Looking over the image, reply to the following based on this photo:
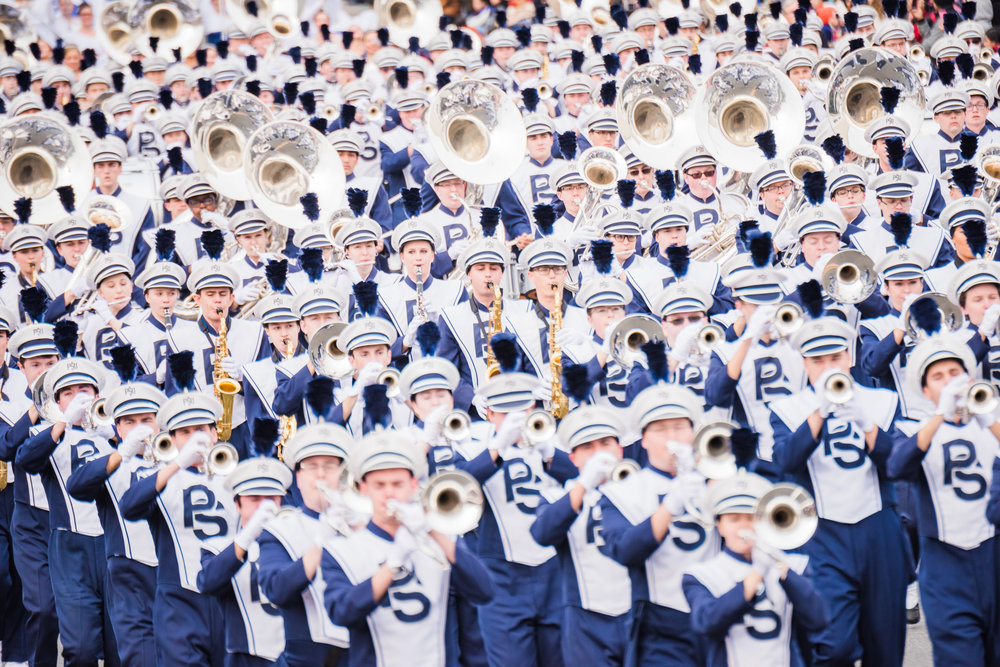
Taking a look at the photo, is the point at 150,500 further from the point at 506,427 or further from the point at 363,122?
the point at 363,122

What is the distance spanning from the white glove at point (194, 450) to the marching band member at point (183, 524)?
13cm

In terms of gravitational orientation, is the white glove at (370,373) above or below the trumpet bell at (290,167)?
below

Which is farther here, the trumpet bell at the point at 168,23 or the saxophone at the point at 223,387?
the trumpet bell at the point at 168,23

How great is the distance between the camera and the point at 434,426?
5.92 metres

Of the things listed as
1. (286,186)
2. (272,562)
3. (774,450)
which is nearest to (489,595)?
(272,562)

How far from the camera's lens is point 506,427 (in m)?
5.72

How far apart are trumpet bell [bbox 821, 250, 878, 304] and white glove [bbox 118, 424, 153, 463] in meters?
3.33

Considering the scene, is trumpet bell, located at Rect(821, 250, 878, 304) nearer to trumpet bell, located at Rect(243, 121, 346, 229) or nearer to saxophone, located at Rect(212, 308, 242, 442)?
saxophone, located at Rect(212, 308, 242, 442)

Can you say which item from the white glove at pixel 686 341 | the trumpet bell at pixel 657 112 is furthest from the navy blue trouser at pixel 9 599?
the trumpet bell at pixel 657 112

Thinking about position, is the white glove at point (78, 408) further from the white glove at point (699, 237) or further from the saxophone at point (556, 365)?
the white glove at point (699, 237)

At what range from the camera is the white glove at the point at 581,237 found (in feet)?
30.9

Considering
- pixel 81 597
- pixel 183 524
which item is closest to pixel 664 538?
pixel 183 524

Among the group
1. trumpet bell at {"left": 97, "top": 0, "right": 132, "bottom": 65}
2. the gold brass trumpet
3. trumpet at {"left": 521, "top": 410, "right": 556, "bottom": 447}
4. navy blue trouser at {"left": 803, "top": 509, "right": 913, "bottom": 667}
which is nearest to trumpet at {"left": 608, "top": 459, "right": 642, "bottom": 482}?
trumpet at {"left": 521, "top": 410, "right": 556, "bottom": 447}

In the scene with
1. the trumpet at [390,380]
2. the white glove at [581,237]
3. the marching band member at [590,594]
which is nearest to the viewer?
the marching band member at [590,594]
